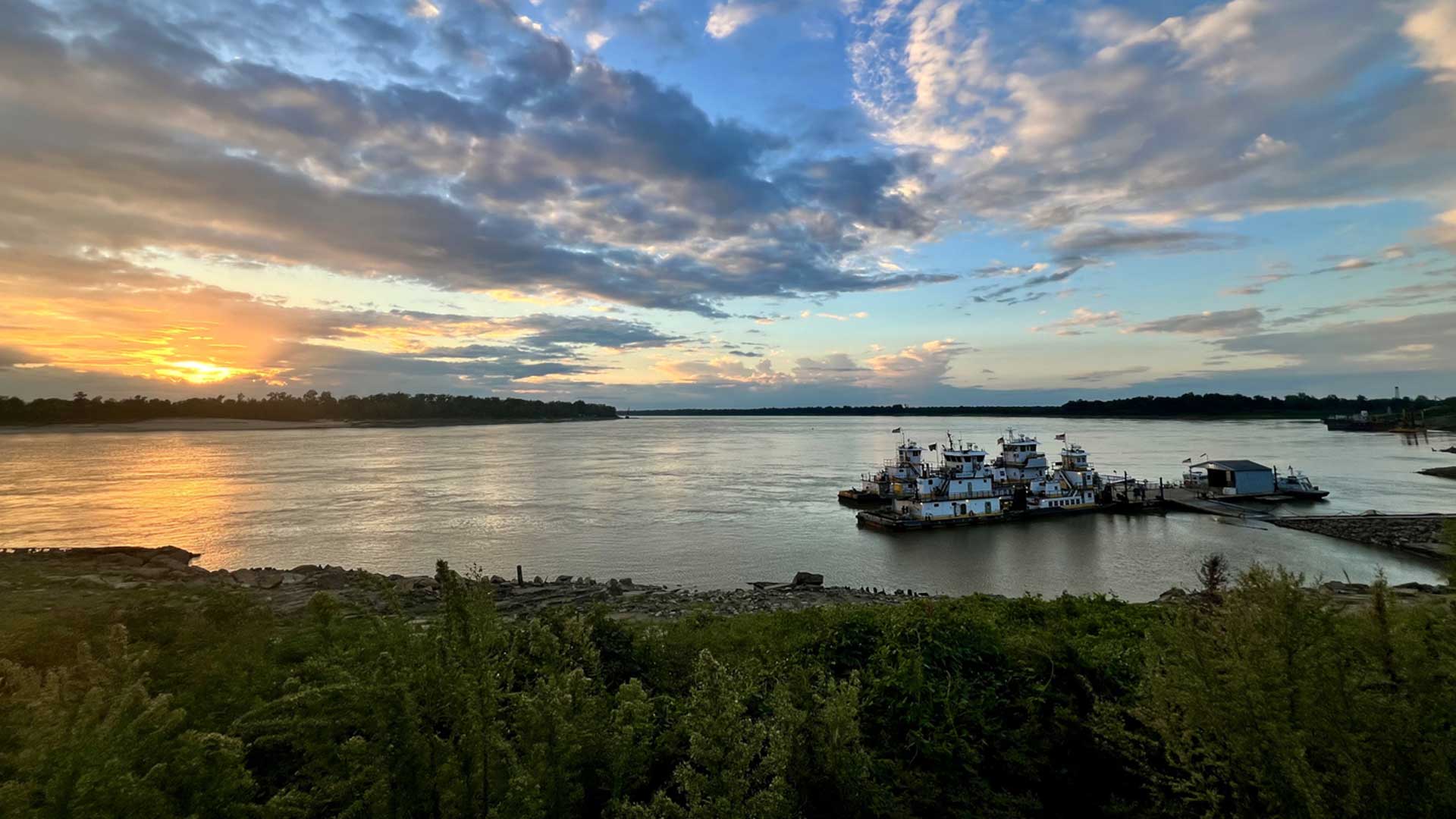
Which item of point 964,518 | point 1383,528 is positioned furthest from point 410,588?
point 1383,528

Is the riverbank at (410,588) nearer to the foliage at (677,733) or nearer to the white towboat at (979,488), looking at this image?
the foliage at (677,733)

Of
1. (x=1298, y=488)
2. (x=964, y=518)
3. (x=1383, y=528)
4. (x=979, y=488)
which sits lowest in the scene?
(x=964, y=518)

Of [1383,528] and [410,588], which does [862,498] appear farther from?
[410,588]

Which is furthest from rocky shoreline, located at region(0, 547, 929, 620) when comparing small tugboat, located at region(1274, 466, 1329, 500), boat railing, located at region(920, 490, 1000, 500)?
small tugboat, located at region(1274, 466, 1329, 500)

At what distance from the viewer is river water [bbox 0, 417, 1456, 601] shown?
31.1 m

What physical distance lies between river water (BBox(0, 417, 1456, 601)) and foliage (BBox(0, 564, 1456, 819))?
4.22m

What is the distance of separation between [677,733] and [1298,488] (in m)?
63.9

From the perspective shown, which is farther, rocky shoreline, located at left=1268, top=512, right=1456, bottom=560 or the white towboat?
the white towboat

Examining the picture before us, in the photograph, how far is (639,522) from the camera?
40.9 metres

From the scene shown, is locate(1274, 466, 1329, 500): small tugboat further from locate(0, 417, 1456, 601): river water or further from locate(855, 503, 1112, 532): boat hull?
locate(855, 503, 1112, 532): boat hull

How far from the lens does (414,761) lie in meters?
3.98

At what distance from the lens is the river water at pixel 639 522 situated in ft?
102

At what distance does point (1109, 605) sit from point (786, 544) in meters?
24.1

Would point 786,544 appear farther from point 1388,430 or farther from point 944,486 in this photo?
point 1388,430
